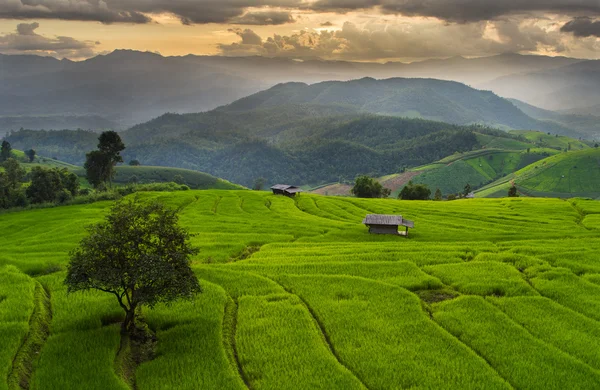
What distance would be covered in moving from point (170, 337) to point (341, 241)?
36231 mm

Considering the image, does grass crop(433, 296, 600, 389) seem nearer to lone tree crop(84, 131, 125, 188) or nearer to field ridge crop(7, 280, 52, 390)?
field ridge crop(7, 280, 52, 390)

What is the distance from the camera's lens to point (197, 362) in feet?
78.4

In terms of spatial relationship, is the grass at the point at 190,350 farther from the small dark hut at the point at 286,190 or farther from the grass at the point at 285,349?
the small dark hut at the point at 286,190

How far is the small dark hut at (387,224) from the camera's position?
62.0 meters

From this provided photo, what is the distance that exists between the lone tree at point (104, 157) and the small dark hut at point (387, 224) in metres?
96.6

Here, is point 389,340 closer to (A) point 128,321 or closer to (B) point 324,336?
(B) point 324,336

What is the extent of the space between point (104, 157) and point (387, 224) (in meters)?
104

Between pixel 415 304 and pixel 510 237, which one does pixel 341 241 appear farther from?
pixel 415 304

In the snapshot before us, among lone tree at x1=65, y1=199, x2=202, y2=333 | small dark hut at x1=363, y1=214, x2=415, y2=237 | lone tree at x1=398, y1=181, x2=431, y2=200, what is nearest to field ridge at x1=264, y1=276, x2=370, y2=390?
lone tree at x1=65, y1=199, x2=202, y2=333

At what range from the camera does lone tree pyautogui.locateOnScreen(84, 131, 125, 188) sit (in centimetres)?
13100

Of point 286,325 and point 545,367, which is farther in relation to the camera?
point 286,325

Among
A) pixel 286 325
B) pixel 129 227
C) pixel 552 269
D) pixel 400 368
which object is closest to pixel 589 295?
pixel 552 269

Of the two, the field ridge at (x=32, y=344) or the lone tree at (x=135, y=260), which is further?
the lone tree at (x=135, y=260)

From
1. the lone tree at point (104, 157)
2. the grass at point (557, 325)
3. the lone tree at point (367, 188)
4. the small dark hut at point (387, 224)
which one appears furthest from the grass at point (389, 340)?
the lone tree at point (367, 188)
